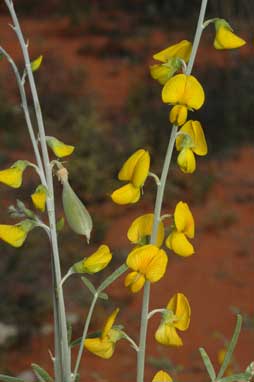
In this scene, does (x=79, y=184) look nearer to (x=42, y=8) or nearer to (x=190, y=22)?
(x=190, y=22)

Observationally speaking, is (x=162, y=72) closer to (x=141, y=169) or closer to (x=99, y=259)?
(x=141, y=169)

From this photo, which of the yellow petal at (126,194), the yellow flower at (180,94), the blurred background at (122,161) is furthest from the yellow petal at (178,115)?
the blurred background at (122,161)

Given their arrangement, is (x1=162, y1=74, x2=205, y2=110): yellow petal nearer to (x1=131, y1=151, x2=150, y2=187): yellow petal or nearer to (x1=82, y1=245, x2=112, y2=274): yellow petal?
(x1=131, y1=151, x2=150, y2=187): yellow petal

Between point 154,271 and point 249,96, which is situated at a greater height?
point 154,271

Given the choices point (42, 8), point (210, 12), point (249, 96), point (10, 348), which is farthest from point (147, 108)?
point (42, 8)

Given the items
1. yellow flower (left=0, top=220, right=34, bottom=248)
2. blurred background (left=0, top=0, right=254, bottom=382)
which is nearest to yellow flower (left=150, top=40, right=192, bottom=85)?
yellow flower (left=0, top=220, right=34, bottom=248)

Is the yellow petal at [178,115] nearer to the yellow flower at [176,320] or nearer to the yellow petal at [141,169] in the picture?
the yellow petal at [141,169]
